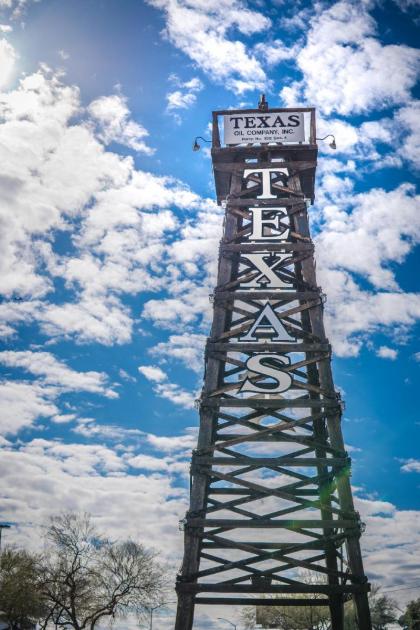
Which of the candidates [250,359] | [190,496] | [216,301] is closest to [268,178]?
[216,301]

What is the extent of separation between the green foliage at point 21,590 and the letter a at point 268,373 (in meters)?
26.9

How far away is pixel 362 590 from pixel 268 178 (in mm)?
9289

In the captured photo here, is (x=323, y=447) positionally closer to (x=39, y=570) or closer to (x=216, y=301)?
(x=216, y=301)

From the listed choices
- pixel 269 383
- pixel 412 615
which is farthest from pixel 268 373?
pixel 412 615

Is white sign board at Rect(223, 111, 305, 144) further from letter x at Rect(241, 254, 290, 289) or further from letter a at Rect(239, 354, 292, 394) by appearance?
letter a at Rect(239, 354, 292, 394)

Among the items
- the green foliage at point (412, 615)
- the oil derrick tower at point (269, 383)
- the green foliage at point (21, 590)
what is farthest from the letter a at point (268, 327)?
the green foliage at point (412, 615)

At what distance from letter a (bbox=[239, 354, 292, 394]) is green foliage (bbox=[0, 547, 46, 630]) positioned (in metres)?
26.9

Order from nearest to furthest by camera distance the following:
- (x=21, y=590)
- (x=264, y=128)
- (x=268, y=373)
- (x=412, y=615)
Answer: (x=268, y=373)
(x=264, y=128)
(x=21, y=590)
(x=412, y=615)

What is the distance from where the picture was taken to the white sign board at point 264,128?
49.1 ft

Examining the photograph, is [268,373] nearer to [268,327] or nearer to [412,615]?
[268,327]

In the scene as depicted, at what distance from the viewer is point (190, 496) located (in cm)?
1100

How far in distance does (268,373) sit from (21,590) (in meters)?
29.6

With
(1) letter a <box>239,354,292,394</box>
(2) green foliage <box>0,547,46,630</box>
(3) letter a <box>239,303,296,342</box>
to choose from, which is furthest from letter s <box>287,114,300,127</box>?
(2) green foliage <box>0,547,46,630</box>

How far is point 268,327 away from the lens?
1248 centimetres
